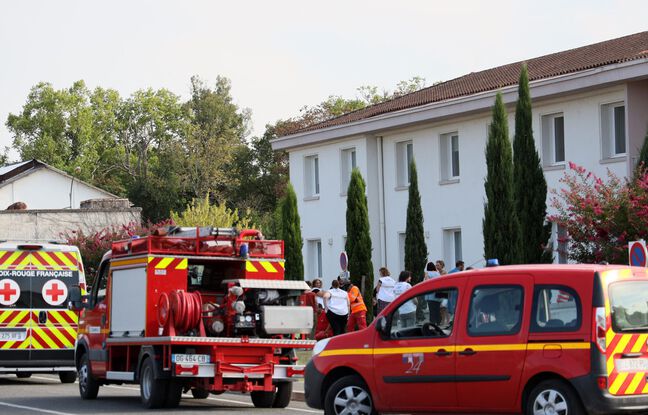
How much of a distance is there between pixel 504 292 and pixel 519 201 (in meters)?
18.0

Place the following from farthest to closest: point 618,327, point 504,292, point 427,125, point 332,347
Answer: point 427,125
point 332,347
point 504,292
point 618,327

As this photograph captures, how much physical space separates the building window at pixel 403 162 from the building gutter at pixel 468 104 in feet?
2.71

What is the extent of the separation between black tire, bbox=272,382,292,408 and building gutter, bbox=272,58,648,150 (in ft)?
48.3

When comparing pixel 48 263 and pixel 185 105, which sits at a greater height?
pixel 185 105

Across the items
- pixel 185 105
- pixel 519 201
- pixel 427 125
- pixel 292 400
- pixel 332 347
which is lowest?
pixel 292 400

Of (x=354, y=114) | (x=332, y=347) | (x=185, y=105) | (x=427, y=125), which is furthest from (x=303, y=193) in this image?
(x=185, y=105)

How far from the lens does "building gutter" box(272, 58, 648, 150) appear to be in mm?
30500

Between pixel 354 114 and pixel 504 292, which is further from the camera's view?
pixel 354 114

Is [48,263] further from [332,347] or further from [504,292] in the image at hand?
[504,292]

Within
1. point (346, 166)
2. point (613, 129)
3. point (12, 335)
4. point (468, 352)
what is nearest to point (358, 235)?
point (346, 166)

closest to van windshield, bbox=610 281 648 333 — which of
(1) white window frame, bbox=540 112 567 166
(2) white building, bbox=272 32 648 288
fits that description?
(2) white building, bbox=272 32 648 288

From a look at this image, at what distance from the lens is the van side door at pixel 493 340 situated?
12531 mm

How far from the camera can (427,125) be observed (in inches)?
1517

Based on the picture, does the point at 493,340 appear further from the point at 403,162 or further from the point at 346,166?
the point at 346,166
